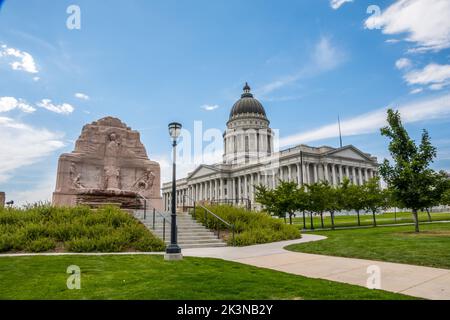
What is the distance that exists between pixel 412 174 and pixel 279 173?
68072mm

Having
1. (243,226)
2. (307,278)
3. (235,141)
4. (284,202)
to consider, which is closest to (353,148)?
(235,141)

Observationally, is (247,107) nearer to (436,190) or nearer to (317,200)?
(317,200)

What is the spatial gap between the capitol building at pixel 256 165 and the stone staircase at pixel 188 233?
48546 mm

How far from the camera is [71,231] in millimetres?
12297

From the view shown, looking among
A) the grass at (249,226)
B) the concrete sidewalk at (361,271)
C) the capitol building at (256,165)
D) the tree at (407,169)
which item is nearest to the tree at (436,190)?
the tree at (407,169)

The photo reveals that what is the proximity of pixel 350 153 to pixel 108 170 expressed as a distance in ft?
266

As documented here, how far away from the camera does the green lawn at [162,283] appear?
5.23 m

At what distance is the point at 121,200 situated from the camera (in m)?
18.2

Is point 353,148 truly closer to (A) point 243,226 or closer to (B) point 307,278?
(A) point 243,226

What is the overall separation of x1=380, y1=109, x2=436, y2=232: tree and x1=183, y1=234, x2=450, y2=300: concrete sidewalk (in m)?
11.4

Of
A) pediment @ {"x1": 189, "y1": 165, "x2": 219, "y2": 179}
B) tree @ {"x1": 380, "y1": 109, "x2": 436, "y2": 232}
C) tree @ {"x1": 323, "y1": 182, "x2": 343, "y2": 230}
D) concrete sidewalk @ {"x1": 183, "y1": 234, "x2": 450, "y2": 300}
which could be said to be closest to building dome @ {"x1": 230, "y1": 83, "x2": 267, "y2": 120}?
pediment @ {"x1": 189, "y1": 165, "x2": 219, "y2": 179}

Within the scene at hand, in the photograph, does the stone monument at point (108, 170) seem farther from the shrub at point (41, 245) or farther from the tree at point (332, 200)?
the tree at point (332, 200)

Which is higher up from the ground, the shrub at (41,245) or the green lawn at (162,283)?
the shrub at (41,245)
